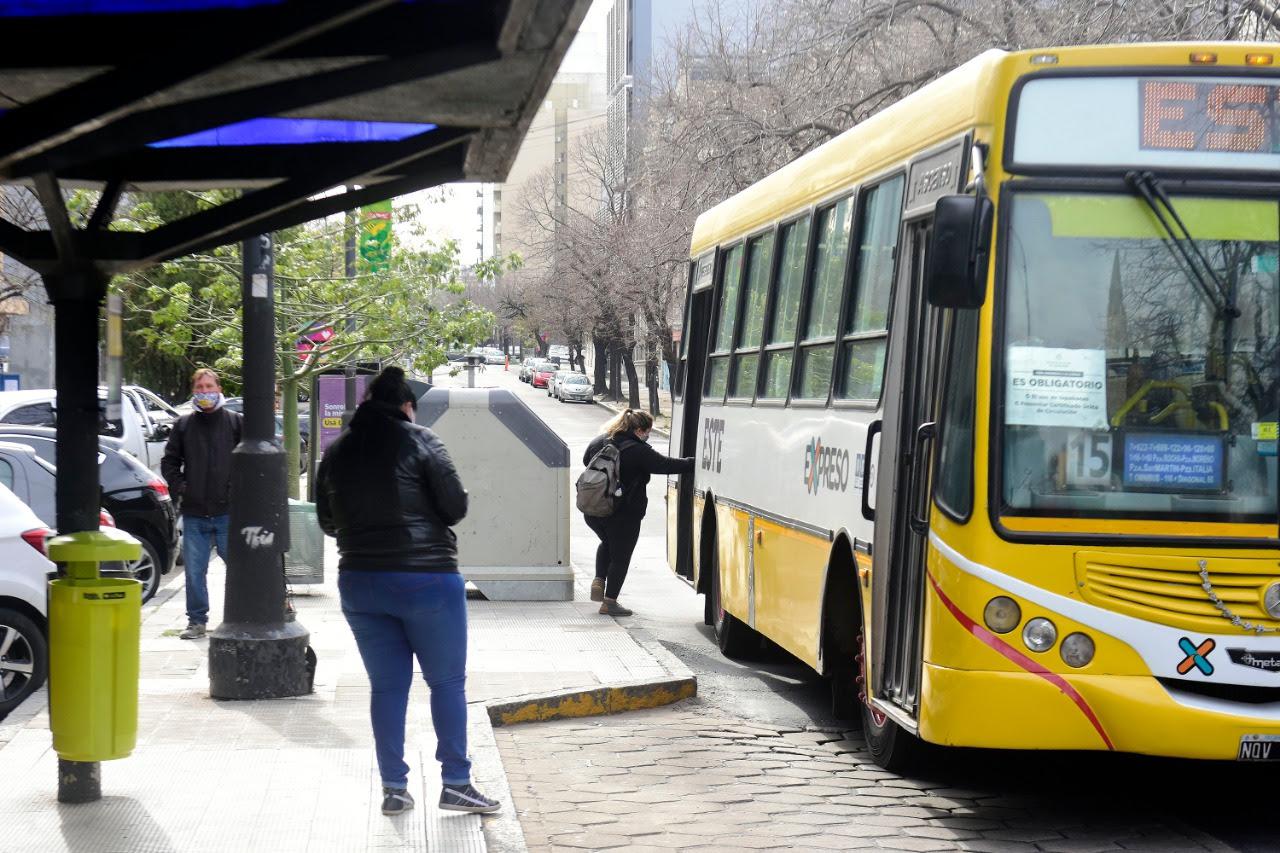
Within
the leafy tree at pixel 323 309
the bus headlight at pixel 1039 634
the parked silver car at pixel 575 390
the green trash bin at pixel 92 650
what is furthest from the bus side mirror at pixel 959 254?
the parked silver car at pixel 575 390

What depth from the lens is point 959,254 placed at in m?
6.37

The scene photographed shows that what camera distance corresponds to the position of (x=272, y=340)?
9.74 m

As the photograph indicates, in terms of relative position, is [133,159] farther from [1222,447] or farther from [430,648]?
[1222,447]

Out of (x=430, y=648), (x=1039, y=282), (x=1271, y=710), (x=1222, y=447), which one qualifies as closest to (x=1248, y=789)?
(x=1271, y=710)

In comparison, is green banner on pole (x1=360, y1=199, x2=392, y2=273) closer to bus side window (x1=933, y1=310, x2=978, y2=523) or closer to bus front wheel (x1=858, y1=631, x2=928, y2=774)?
bus front wheel (x1=858, y1=631, x2=928, y2=774)

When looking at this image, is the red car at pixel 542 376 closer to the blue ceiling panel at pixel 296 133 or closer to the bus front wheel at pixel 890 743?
the bus front wheel at pixel 890 743

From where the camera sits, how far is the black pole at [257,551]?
920 centimetres

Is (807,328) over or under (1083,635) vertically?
over

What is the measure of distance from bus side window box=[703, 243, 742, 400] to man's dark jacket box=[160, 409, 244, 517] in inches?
133

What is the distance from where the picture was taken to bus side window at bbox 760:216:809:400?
32.1 feet

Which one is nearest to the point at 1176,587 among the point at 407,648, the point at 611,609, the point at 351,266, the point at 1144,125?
the point at 1144,125

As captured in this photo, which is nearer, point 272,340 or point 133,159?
point 133,159

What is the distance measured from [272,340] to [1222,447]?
5.37 metres

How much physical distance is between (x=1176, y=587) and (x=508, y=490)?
828 centimetres
